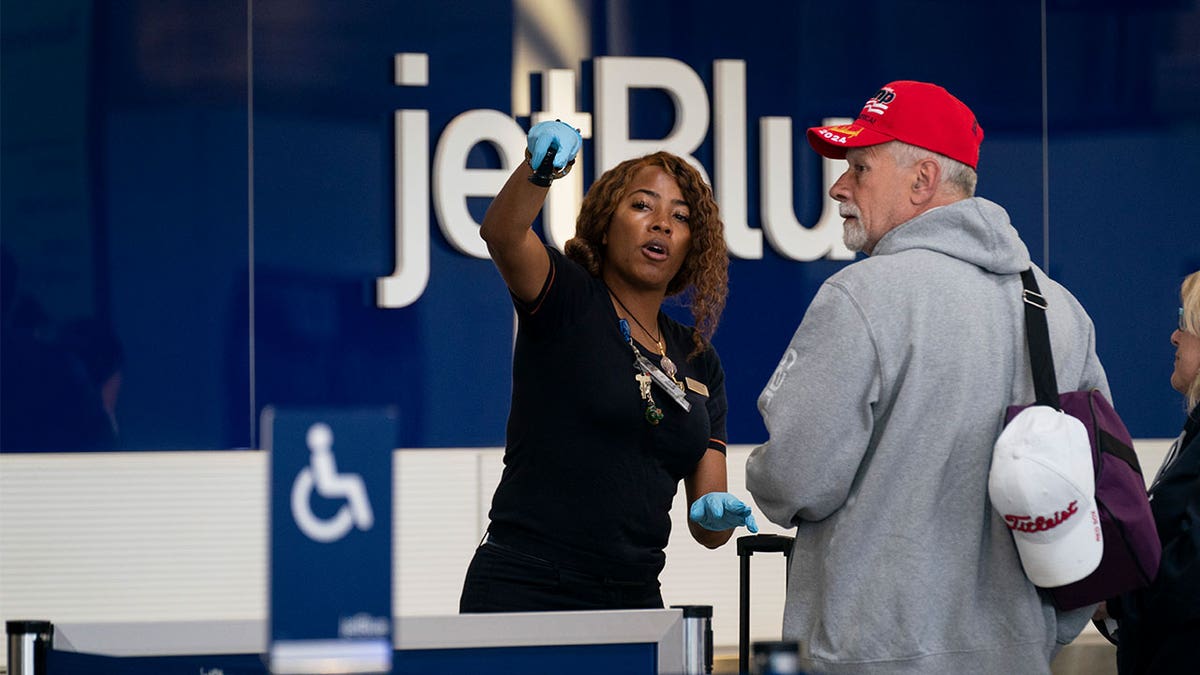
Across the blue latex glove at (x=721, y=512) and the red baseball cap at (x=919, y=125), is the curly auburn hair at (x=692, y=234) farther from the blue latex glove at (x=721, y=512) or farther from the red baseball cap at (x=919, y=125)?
the red baseball cap at (x=919, y=125)

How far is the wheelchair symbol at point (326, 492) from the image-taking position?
1193 millimetres

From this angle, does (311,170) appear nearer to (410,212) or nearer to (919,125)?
(410,212)

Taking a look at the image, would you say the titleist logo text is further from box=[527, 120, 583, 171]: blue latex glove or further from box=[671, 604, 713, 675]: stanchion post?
box=[527, 120, 583, 171]: blue latex glove

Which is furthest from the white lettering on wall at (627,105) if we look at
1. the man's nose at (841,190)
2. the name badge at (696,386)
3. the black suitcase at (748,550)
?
the man's nose at (841,190)

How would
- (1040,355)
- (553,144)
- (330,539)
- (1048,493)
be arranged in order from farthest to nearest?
(553,144) < (1040,355) < (1048,493) < (330,539)

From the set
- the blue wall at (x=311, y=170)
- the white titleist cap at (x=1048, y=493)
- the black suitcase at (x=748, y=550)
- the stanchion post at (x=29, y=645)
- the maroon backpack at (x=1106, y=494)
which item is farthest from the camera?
the blue wall at (x=311, y=170)

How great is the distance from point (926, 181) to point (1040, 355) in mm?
309

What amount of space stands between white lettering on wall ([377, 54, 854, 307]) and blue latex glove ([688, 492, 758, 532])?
8.01 ft

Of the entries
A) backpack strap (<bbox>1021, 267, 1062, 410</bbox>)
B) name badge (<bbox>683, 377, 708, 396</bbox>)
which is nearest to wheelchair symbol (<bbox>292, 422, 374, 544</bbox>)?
backpack strap (<bbox>1021, 267, 1062, 410</bbox>)

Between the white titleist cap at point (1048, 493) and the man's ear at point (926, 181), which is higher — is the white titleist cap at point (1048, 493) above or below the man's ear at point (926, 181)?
below

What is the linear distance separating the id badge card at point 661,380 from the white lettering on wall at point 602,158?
85.7 inches

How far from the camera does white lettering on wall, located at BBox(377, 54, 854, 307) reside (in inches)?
184

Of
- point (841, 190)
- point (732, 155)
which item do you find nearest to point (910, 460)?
point (841, 190)

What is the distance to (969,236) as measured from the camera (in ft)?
6.52
